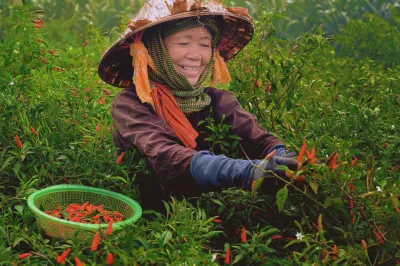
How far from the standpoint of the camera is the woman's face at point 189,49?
3908 mm

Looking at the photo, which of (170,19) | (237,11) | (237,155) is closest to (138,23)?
(170,19)

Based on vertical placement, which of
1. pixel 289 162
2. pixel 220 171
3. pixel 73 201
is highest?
pixel 289 162

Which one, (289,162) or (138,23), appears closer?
(289,162)

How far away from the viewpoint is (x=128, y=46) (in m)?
4.04

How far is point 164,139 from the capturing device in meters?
3.58

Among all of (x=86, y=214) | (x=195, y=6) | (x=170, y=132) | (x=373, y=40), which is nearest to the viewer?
(x=86, y=214)

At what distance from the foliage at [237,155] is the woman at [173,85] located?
A: 0.09 metres

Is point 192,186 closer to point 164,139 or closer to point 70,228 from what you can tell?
point 164,139

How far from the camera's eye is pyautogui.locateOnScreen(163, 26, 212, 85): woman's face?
154 inches

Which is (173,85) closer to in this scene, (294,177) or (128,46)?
(128,46)

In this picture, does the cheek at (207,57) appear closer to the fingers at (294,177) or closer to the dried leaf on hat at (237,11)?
the dried leaf on hat at (237,11)

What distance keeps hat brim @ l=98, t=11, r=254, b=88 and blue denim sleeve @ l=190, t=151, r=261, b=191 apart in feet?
2.76

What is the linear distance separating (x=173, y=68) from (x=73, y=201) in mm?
789

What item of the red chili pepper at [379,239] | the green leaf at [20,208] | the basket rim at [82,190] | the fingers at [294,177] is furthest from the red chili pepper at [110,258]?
the red chili pepper at [379,239]
